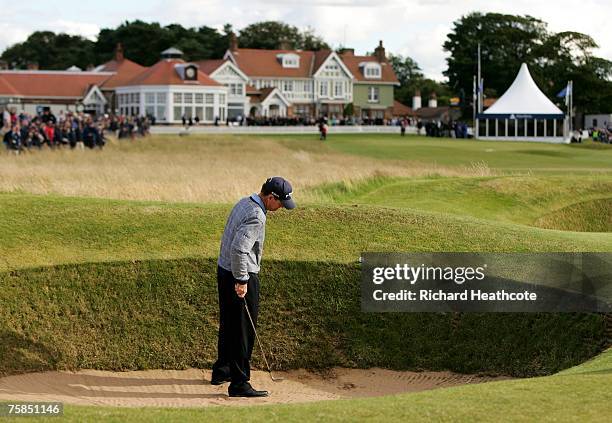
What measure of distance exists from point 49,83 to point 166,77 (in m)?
17.4

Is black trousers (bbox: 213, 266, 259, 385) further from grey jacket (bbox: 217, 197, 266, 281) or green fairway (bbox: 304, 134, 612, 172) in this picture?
green fairway (bbox: 304, 134, 612, 172)

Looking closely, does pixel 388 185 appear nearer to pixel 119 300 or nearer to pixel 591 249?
pixel 591 249

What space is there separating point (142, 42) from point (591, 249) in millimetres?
147348

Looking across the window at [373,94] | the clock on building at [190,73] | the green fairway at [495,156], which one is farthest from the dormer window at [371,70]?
the green fairway at [495,156]

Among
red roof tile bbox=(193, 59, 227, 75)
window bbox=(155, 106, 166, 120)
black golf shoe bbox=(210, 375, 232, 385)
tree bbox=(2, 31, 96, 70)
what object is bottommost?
black golf shoe bbox=(210, 375, 232, 385)

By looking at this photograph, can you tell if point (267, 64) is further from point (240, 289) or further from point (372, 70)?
point (240, 289)

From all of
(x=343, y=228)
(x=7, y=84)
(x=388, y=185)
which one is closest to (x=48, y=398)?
(x=343, y=228)

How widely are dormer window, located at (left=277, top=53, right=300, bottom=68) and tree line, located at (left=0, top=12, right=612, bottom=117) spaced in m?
9.89

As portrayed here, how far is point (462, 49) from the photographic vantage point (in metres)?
139

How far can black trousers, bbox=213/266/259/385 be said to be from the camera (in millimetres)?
12602

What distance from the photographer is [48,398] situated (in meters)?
13.0

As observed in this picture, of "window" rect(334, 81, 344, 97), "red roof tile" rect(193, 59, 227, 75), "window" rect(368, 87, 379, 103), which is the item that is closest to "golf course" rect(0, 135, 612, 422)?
"red roof tile" rect(193, 59, 227, 75)

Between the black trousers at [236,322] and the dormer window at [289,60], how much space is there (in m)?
125

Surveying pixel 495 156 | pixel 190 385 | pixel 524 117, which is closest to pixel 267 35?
pixel 524 117
